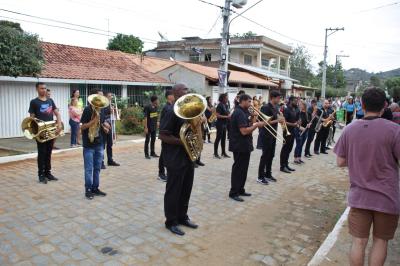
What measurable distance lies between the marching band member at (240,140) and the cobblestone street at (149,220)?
0.42m

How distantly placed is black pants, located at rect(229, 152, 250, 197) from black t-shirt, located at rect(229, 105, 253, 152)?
0.38ft

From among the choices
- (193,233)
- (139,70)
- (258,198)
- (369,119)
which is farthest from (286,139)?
(139,70)

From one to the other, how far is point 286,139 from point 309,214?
315 centimetres

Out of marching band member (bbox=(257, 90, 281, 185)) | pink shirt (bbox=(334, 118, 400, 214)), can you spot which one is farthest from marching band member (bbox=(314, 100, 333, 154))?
pink shirt (bbox=(334, 118, 400, 214))

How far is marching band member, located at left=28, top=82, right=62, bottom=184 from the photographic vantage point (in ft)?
21.1

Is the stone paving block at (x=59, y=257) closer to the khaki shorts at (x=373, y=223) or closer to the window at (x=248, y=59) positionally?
the khaki shorts at (x=373, y=223)

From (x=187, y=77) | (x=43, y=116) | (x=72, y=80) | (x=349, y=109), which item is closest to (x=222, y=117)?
(x=43, y=116)

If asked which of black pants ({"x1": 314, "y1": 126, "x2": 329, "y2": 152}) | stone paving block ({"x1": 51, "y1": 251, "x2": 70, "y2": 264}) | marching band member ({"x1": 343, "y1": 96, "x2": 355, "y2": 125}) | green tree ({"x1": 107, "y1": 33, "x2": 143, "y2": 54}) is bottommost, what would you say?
stone paving block ({"x1": 51, "y1": 251, "x2": 70, "y2": 264})

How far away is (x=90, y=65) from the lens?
17.5 metres

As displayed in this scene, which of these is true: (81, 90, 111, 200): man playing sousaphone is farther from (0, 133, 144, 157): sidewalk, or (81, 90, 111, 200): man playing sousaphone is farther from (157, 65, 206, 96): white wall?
(157, 65, 206, 96): white wall

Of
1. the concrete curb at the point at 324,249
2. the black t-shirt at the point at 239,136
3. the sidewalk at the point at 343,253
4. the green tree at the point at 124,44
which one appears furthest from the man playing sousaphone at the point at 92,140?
the green tree at the point at 124,44

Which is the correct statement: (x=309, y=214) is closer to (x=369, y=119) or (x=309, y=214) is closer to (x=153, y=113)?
(x=369, y=119)

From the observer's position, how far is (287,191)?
7.00 meters

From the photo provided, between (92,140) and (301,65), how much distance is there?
76.1 meters
